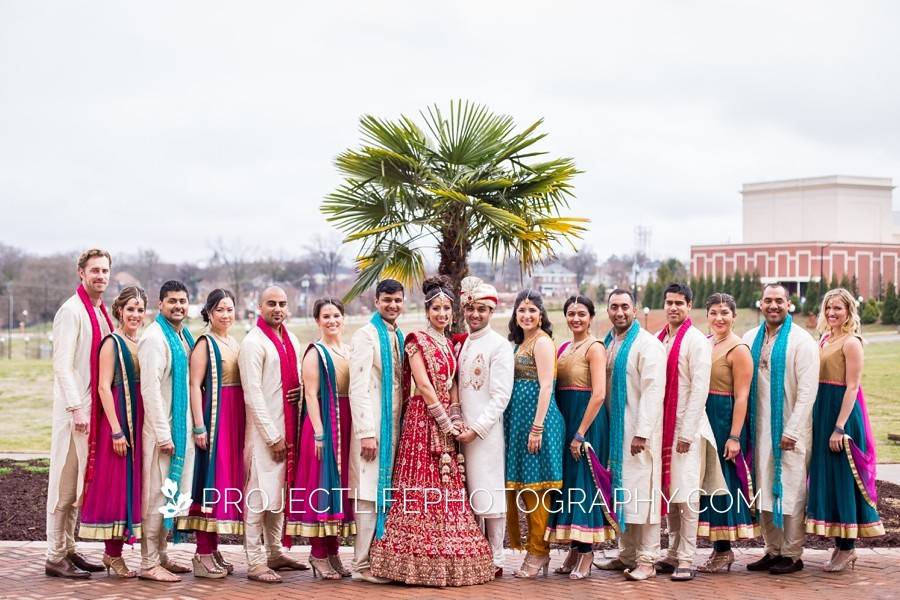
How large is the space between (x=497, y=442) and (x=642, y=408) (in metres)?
0.95

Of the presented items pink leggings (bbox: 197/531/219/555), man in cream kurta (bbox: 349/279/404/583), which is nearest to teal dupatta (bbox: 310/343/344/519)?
man in cream kurta (bbox: 349/279/404/583)

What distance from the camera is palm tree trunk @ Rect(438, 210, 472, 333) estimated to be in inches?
346

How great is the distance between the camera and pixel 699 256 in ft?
209

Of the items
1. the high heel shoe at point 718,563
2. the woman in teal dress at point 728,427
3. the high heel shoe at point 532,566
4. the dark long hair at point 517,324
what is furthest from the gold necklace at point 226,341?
the high heel shoe at point 718,563

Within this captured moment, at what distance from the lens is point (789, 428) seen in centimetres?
640

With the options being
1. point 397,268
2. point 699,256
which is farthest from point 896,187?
point 397,268

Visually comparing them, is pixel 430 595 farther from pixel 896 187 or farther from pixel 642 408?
pixel 896 187

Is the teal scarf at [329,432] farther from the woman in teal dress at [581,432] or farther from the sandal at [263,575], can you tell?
the woman in teal dress at [581,432]

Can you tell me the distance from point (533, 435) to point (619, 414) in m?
0.60

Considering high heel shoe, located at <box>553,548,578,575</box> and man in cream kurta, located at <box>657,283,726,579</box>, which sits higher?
man in cream kurta, located at <box>657,283,726,579</box>

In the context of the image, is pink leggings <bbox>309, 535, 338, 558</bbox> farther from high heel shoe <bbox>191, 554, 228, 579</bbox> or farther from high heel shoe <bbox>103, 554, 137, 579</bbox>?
high heel shoe <bbox>103, 554, 137, 579</bbox>

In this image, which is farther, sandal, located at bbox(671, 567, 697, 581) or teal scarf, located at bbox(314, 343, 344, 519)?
sandal, located at bbox(671, 567, 697, 581)

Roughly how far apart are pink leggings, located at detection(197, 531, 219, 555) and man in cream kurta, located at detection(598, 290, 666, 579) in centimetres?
263

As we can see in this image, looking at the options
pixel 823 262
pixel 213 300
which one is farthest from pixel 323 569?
pixel 823 262
